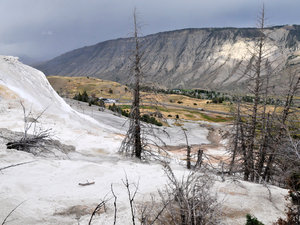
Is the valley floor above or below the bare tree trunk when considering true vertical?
below

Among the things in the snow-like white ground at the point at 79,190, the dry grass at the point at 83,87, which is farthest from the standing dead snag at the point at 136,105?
the dry grass at the point at 83,87

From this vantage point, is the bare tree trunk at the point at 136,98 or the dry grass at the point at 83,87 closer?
the bare tree trunk at the point at 136,98

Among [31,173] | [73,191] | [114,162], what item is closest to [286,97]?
[114,162]

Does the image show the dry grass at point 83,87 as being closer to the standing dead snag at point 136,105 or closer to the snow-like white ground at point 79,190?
the standing dead snag at point 136,105

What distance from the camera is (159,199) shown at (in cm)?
700

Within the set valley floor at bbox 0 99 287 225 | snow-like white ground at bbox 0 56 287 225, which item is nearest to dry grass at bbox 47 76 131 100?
snow-like white ground at bbox 0 56 287 225

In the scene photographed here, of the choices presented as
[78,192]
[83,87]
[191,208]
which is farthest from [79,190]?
[83,87]

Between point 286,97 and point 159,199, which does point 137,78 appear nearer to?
point 159,199

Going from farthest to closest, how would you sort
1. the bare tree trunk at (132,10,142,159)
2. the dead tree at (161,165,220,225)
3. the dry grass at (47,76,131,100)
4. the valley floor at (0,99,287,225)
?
the dry grass at (47,76,131,100), the bare tree trunk at (132,10,142,159), the valley floor at (0,99,287,225), the dead tree at (161,165,220,225)

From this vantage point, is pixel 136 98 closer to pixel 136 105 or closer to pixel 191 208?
pixel 136 105

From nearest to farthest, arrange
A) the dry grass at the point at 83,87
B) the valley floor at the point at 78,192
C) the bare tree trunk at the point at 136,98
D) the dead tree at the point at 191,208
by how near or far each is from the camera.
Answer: the dead tree at the point at 191,208 → the valley floor at the point at 78,192 → the bare tree trunk at the point at 136,98 → the dry grass at the point at 83,87

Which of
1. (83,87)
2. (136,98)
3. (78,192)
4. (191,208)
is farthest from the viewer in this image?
(83,87)

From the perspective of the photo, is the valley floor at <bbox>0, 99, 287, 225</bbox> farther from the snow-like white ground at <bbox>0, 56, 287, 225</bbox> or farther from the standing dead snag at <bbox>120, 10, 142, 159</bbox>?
the standing dead snag at <bbox>120, 10, 142, 159</bbox>

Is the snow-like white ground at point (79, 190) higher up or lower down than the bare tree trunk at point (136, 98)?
lower down
